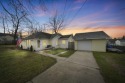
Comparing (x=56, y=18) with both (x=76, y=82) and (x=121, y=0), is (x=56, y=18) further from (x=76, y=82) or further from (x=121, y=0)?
(x=76, y=82)

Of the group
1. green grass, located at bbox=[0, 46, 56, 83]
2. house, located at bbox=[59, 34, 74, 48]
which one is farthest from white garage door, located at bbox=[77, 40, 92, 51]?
green grass, located at bbox=[0, 46, 56, 83]

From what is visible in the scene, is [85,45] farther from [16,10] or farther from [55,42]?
[16,10]

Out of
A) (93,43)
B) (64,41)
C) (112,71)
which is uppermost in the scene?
(64,41)

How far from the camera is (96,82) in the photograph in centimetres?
375

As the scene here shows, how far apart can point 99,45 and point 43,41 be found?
12667 mm

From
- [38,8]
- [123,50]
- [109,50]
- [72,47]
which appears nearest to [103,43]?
[109,50]

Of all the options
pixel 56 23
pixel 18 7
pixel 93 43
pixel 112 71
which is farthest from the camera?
pixel 56 23

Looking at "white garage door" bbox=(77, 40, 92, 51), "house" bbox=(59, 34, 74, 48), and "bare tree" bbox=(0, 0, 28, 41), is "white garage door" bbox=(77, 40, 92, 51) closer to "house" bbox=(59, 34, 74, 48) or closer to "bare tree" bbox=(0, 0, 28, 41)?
"house" bbox=(59, 34, 74, 48)

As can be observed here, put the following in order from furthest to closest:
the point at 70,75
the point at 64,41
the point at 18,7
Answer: the point at 64,41
the point at 70,75
the point at 18,7

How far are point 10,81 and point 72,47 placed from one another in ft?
52.4

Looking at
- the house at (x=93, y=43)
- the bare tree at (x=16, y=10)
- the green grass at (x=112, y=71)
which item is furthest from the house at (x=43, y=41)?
the green grass at (x=112, y=71)

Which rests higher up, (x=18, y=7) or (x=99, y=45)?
(x=18, y=7)

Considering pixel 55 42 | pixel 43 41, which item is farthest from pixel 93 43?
pixel 43 41

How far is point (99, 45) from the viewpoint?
15.1 meters
